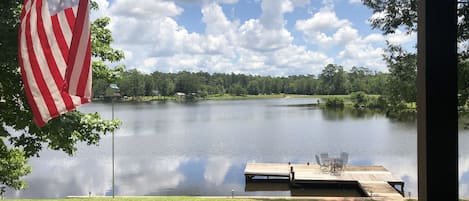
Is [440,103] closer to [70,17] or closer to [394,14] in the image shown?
[70,17]

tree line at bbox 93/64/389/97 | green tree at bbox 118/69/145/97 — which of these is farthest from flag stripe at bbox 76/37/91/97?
tree line at bbox 93/64/389/97

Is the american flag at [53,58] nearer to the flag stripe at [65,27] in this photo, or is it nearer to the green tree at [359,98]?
the flag stripe at [65,27]

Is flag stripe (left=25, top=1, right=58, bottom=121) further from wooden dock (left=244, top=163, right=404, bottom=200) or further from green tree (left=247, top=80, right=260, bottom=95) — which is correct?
green tree (left=247, top=80, right=260, bottom=95)

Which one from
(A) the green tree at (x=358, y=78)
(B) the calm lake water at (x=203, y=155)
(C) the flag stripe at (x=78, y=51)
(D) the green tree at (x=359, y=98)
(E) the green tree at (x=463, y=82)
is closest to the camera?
(C) the flag stripe at (x=78, y=51)

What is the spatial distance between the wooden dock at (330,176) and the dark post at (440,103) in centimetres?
1006

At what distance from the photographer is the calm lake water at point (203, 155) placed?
14.1m

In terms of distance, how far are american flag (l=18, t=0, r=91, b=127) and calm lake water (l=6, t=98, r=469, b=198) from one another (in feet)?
37.1

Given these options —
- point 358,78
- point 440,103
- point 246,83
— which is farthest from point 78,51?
point 246,83

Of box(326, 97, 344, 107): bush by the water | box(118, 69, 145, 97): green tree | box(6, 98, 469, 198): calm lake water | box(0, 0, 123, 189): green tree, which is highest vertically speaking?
box(118, 69, 145, 97): green tree

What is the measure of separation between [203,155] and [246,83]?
31.3 m

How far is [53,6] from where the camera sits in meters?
1.71

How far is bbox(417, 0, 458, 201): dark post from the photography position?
4.82 ft

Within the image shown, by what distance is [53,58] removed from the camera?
5.54 feet

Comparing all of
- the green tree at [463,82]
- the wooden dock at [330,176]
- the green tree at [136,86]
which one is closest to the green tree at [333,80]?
the green tree at [136,86]
